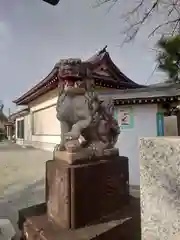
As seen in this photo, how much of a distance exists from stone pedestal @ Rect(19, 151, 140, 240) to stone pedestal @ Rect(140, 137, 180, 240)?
1.04 metres

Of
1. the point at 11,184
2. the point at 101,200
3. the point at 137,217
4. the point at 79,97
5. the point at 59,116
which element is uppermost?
the point at 79,97

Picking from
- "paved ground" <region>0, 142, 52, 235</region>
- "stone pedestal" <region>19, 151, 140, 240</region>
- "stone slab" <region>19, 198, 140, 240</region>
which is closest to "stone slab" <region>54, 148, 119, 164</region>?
"stone pedestal" <region>19, 151, 140, 240</region>

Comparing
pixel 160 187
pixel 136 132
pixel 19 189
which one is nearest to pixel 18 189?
pixel 19 189

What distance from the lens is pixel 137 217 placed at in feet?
7.48

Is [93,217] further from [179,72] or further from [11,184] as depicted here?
[179,72]

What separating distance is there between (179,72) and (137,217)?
718 cm

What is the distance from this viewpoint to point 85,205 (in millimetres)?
2105

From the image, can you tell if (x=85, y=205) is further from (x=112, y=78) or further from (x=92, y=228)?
(x=112, y=78)

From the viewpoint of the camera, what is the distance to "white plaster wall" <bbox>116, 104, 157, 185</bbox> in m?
5.74

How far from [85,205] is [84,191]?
Result: 0.12 meters

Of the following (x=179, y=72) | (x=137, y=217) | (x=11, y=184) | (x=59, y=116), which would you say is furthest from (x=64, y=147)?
(x=179, y=72)

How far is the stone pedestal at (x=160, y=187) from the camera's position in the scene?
939 millimetres

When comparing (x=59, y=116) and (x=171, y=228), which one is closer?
(x=171, y=228)

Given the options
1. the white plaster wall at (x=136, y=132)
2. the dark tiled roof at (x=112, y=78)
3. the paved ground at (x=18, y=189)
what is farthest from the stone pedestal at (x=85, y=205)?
the dark tiled roof at (x=112, y=78)
